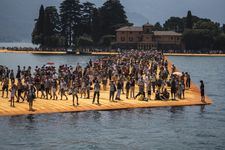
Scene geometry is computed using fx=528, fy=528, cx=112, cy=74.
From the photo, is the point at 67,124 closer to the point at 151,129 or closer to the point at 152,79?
the point at 151,129

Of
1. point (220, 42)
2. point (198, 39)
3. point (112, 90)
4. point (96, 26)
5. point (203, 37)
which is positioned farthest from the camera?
point (96, 26)

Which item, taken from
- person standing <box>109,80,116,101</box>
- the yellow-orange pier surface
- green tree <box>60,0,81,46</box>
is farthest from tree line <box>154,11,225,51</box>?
person standing <box>109,80,116,101</box>

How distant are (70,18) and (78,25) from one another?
428 cm

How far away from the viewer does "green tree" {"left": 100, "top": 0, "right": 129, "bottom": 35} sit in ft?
612

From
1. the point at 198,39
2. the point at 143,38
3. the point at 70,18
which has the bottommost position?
the point at 198,39

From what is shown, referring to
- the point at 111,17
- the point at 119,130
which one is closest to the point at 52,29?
the point at 111,17

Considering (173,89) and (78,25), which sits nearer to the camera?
(173,89)

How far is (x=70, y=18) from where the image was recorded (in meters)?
191

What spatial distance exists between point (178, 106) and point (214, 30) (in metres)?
138

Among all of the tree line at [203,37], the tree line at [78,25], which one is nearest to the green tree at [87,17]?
the tree line at [78,25]

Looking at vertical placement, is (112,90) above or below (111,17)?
below

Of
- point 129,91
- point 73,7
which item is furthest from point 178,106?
point 73,7

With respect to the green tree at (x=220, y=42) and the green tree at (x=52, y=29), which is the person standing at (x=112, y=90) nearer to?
the green tree at (x=52, y=29)

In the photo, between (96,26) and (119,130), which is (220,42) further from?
(119,130)
